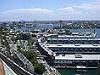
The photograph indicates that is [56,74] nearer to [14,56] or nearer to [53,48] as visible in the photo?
[14,56]

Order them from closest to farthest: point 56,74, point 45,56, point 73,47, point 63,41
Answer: point 56,74 → point 45,56 → point 73,47 → point 63,41

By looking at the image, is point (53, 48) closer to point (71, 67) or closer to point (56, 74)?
point (71, 67)

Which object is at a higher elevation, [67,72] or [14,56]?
[14,56]

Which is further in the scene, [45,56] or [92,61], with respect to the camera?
[45,56]

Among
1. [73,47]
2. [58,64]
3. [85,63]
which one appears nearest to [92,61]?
[85,63]

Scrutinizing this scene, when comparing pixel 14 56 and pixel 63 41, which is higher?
pixel 14 56

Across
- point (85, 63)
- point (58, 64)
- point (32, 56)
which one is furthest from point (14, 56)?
point (85, 63)

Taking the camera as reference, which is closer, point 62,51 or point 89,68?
point 89,68

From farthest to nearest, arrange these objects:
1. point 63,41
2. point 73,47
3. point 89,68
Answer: point 63,41 → point 73,47 → point 89,68

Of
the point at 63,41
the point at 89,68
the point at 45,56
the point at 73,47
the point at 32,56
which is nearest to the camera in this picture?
the point at 32,56
